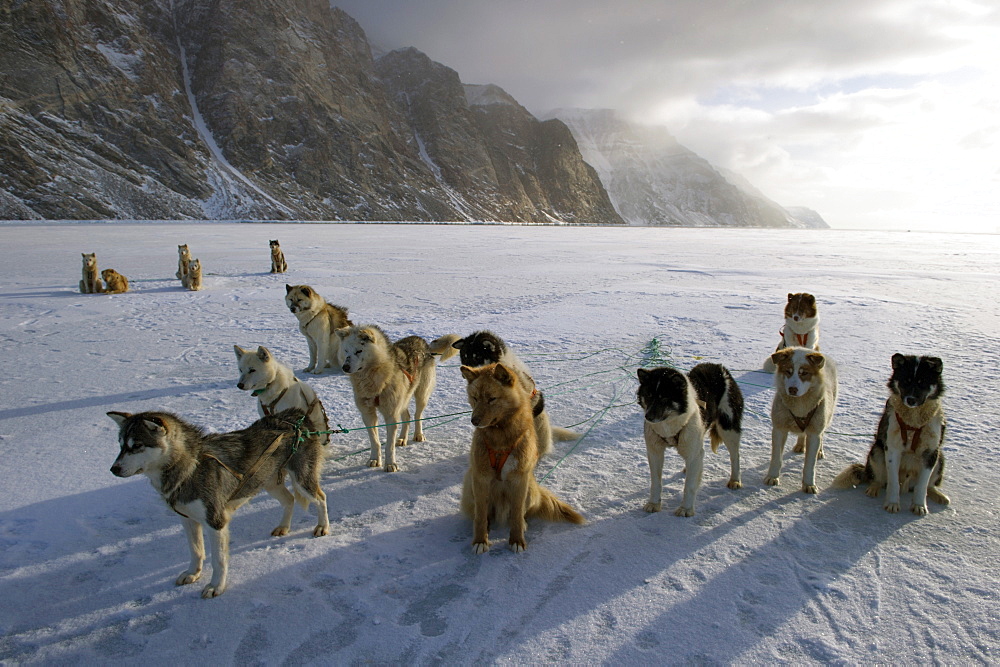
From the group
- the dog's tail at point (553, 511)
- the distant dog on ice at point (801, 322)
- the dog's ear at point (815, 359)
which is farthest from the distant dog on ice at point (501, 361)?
the distant dog on ice at point (801, 322)

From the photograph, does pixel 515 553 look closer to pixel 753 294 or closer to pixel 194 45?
pixel 753 294

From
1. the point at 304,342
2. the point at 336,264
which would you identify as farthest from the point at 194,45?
the point at 304,342

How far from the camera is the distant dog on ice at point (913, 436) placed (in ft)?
12.9

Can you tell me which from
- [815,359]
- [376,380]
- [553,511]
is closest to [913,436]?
[815,359]

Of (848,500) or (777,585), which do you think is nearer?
(777,585)

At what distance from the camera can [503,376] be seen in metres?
3.72

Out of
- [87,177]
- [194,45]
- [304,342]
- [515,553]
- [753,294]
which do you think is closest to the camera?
[515,553]

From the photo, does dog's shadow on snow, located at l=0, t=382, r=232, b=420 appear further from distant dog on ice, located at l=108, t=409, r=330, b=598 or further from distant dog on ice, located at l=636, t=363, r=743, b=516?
distant dog on ice, located at l=636, t=363, r=743, b=516

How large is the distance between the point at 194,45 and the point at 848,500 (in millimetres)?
133841

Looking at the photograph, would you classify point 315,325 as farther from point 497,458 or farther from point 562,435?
point 497,458

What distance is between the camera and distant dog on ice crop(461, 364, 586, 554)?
3693 millimetres

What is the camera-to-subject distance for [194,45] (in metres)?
107

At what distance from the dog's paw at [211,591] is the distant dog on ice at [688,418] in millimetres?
2983

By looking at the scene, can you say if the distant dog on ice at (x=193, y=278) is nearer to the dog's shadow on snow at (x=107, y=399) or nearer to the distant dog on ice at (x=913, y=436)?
the dog's shadow on snow at (x=107, y=399)
